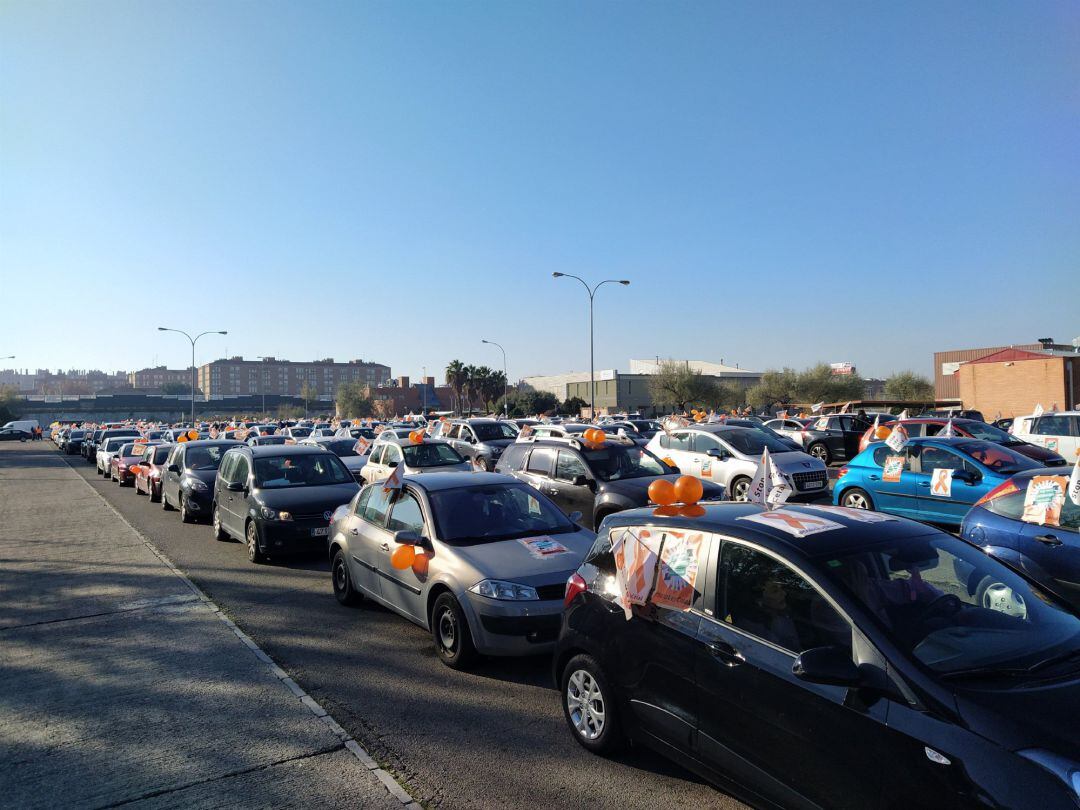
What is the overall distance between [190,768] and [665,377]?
7156cm

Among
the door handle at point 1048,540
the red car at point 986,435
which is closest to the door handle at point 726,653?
the door handle at point 1048,540

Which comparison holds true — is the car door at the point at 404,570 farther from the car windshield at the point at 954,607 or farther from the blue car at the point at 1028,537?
the blue car at the point at 1028,537

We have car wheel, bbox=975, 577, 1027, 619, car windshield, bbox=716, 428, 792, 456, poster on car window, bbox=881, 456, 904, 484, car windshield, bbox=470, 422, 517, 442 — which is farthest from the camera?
car windshield, bbox=470, 422, 517, 442

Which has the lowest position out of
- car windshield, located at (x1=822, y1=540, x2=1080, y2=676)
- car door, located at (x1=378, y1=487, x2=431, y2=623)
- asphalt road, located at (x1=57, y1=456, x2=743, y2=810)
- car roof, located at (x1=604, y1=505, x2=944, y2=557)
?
asphalt road, located at (x1=57, y1=456, x2=743, y2=810)

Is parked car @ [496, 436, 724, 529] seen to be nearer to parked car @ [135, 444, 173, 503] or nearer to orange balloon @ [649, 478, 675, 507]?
orange balloon @ [649, 478, 675, 507]

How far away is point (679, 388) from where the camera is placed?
240ft

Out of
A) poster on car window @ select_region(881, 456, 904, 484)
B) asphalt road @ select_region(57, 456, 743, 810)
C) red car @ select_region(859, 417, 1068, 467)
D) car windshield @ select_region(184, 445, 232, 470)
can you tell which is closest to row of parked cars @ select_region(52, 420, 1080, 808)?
asphalt road @ select_region(57, 456, 743, 810)

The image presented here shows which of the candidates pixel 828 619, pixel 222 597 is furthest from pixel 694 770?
pixel 222 597

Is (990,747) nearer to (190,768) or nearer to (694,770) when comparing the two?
(694,770)

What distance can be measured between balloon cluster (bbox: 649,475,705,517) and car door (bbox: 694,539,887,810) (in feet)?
1.86

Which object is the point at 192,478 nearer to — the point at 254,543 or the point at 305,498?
the point at 254,543

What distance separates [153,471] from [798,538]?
61.6 feet

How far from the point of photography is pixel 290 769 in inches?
171

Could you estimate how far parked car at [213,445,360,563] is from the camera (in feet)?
33.6
